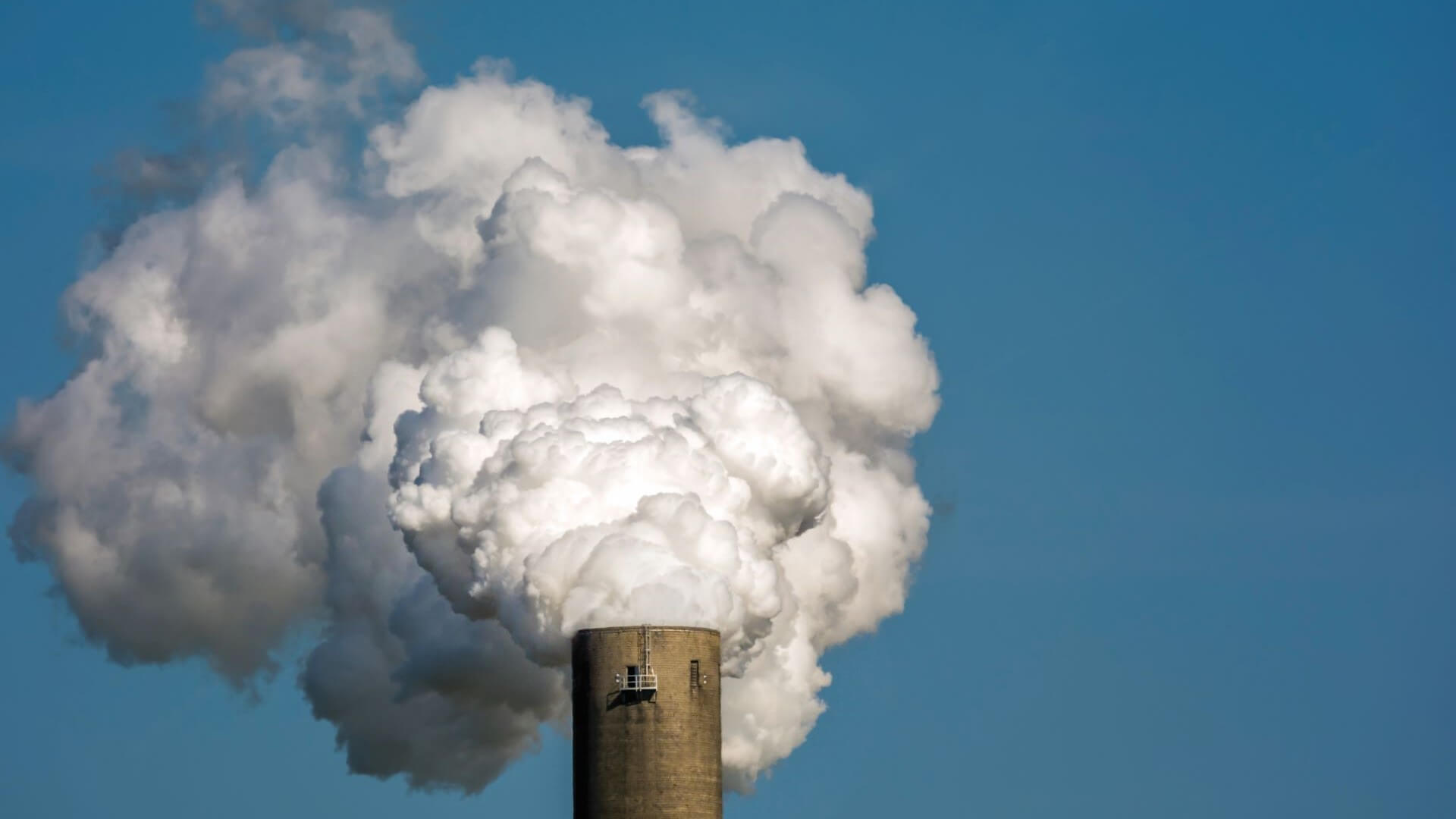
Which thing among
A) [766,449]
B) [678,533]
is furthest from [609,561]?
[766,449]

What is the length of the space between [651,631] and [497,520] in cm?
1092

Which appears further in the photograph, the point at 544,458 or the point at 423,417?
the point at 423,417

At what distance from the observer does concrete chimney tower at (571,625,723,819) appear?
146 meters

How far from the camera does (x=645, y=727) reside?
146500 mm

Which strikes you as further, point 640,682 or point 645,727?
point 640,682

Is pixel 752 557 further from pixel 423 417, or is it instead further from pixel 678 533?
pixel 423 417

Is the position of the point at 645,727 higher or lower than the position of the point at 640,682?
lower

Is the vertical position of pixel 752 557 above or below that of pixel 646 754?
above

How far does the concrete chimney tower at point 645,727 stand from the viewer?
146000 mm

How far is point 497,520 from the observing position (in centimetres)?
15412

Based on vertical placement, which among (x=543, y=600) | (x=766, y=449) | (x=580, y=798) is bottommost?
(x=580, y=798)

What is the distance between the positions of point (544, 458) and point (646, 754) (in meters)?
15.6

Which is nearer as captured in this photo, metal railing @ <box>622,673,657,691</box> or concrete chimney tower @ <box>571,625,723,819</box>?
concrete chimney tower @ <box>571,625,723,819</box>

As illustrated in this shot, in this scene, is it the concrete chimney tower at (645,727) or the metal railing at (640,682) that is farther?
the metal railing at (640,682)
